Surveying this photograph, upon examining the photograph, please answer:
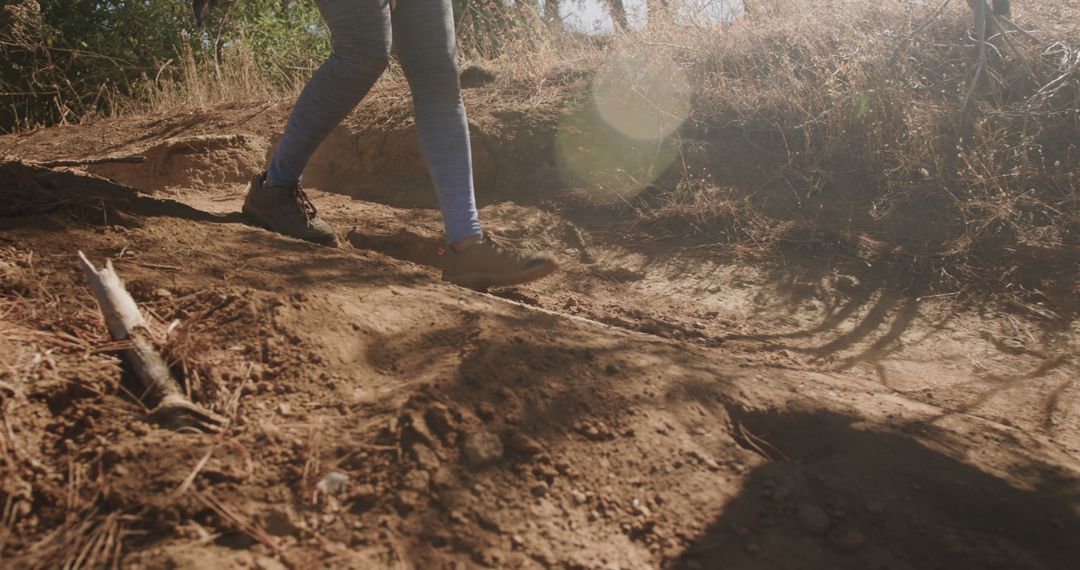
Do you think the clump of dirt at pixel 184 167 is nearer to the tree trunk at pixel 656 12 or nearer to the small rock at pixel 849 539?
the tree trunk at pixel 656 12

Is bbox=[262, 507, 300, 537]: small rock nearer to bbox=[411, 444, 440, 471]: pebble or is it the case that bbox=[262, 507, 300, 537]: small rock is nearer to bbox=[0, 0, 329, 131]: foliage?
bbox=[411, 444, 440, 471]: pebble

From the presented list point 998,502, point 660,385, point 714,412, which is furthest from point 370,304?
point 998,502

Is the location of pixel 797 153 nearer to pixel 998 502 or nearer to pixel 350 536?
pixel 998 502

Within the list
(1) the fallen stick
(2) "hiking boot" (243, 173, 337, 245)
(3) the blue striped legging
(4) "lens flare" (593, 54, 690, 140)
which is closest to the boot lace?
(2) "hiking boot" (243, 173, 337, 245)

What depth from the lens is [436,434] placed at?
1.49 meters

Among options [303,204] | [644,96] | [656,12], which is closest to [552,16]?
[656,12]

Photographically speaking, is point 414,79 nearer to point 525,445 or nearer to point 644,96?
point 525,445

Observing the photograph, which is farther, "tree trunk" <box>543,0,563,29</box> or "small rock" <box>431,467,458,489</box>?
"tree trunk" <box>543,0,563,29</box>

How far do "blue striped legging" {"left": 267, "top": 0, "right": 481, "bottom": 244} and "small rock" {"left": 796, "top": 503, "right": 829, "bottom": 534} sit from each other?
1411mm

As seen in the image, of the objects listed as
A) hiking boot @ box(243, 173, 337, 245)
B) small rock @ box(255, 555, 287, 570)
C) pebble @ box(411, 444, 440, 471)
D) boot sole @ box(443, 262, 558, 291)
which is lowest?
small rock @ box(255, 555, 287, 570)

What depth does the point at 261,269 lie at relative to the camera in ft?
6.86

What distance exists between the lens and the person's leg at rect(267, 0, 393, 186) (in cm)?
225

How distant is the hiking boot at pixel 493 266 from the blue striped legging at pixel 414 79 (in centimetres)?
6

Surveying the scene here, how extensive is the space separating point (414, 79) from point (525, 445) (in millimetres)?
1410
